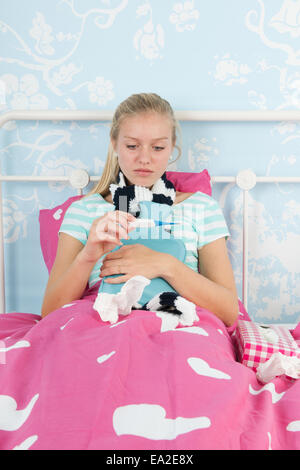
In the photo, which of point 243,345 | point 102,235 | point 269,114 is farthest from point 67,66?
point 243,345

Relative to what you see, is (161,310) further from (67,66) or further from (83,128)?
(67,66)

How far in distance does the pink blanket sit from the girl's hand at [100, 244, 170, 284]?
0.14 meters

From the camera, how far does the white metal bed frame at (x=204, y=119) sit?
4.34 ft

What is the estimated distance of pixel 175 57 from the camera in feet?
4.54

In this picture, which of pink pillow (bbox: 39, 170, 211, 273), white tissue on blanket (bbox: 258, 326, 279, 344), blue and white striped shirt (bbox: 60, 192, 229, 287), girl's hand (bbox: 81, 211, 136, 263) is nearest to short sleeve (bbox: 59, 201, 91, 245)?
blue and white striped shirt (bbox: 60, 192, 229, 287)

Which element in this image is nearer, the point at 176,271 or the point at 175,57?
the point at 176,271

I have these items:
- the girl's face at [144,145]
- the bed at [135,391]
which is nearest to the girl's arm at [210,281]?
the bed at [135,391]

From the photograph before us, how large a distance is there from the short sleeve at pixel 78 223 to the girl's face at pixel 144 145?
0.53ft

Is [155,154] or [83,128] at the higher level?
[83,128]

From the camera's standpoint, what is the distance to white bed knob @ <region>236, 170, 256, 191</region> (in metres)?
1.36

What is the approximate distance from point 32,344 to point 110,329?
0.14 metres

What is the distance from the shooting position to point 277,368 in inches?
30.8

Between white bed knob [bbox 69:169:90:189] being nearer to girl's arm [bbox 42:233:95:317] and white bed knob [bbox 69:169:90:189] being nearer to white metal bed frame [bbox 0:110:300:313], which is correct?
white metal bed frame [bbox 0:110:300:313]

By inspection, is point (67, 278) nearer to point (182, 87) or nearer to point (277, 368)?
point (277, 368)
